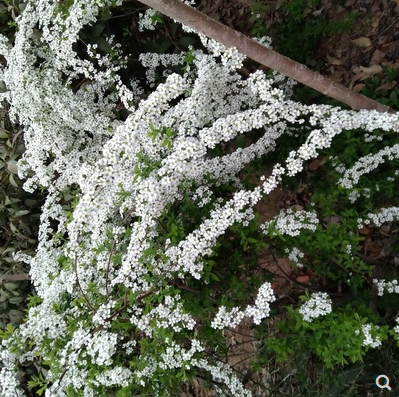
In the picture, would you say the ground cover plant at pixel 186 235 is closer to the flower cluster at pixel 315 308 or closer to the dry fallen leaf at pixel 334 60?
the flower cluster at pixel 315 308

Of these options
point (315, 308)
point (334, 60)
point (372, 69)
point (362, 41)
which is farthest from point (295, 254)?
point (362, 41)

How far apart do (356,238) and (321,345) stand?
68 centimetres

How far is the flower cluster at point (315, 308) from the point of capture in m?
2.38

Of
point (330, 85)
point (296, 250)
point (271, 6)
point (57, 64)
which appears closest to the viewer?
point (330, 85)

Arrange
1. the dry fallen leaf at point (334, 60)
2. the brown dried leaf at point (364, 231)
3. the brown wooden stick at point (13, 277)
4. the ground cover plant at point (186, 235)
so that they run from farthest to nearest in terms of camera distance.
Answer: the brown wooden stick at point (13, 277), the dry fallen leaf at point (334, 60), the brown dried leaf at point (364, 231), the ground cover plant at point (186, 235)

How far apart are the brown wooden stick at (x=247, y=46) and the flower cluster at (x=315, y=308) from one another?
3.73ft

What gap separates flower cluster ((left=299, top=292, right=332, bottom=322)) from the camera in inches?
93.9

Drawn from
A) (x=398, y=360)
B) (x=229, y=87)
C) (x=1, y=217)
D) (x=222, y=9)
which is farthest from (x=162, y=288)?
(x=222, y=9)

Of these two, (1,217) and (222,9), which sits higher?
(222,9)

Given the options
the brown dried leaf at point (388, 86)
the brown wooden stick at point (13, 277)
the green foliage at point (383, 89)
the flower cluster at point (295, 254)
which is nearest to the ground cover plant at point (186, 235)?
the flower cluster at point (295, 254)

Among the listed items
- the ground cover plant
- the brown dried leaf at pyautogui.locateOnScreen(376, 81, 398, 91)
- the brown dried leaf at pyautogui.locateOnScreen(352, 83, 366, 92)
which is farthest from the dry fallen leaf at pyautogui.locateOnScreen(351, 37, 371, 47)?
the ground cover plant

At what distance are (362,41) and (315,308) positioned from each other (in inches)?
99.2

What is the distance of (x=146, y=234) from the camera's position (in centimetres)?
265

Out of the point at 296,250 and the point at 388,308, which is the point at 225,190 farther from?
the point at 388,308
